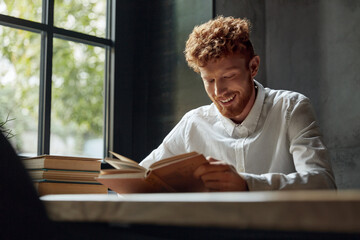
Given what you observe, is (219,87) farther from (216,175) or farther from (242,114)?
(216,175)

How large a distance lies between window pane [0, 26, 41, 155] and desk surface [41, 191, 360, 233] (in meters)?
2.38

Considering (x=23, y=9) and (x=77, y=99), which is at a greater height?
(x=23, y=9)

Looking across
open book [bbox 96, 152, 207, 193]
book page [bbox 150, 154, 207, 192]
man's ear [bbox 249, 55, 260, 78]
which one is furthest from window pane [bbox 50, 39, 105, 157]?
book page [bbox 150, 154, 207, 192]

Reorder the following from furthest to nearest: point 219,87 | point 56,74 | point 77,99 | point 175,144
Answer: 1. point 77,99
2. point 56,74
3. point 175,144
4. point 219,87

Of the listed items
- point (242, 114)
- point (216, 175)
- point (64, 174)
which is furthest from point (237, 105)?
point (216, 175)

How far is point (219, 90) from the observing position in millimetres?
2287

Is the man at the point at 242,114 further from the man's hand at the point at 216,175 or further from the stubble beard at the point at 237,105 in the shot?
the man's hand at the point at 216,175

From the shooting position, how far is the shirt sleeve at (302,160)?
5.40 feet

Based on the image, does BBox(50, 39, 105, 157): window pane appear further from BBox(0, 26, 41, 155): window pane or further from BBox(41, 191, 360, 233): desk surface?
BBox(41, 191, 360, 233): desk surface

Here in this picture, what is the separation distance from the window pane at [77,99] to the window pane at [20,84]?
12cm

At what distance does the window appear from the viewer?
2975 mm

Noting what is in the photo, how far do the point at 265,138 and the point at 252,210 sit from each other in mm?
1756

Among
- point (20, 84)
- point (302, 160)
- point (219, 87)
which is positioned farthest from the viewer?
point (20, 84)

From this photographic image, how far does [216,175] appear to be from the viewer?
1.35 meters
